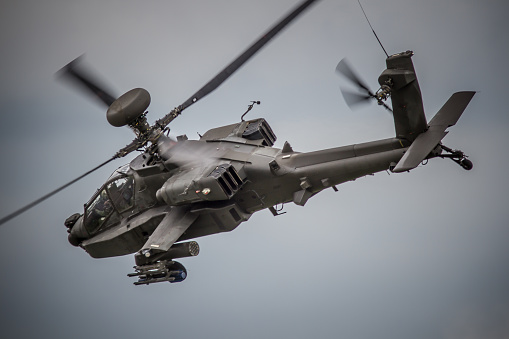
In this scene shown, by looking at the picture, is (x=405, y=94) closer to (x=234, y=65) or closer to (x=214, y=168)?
(x=234, y=65)

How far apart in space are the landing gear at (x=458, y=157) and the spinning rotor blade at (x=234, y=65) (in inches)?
144

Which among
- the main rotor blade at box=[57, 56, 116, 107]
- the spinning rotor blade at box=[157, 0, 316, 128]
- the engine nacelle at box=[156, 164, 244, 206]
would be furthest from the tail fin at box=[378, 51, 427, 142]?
the main rotor blade at box=[57, 56, 116, 107]

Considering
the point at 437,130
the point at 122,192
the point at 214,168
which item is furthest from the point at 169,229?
the point at 437,130

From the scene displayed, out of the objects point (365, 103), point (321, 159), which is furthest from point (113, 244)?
point (365, 103)

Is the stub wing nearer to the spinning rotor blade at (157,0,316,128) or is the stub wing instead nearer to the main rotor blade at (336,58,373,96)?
the spinning rotor blade at (157,0,316,128)

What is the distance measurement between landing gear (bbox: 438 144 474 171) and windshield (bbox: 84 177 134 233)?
6738 mm

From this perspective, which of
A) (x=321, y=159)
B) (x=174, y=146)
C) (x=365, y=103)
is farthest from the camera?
(x=174, y=146)

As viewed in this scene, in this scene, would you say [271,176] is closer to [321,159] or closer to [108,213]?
[321,159]

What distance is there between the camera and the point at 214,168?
15461 millimetres

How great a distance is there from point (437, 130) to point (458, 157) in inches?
23.2

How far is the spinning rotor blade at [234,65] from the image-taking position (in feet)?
48.3

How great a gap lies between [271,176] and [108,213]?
3.99 metres

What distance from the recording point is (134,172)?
16.9 m

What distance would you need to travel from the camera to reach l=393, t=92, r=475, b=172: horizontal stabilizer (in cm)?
1318
